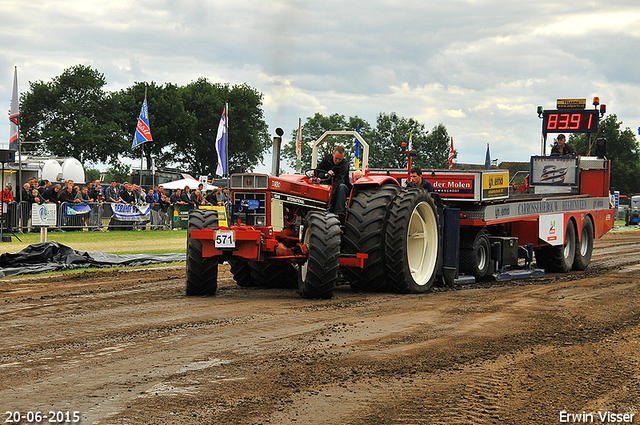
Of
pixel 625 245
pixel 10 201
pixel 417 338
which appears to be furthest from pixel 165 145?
pixel 417 338

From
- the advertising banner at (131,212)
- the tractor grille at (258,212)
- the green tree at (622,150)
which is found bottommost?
the advertising banner at (131,212)

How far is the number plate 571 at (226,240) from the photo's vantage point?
912 cm

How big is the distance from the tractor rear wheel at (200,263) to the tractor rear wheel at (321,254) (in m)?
1.23

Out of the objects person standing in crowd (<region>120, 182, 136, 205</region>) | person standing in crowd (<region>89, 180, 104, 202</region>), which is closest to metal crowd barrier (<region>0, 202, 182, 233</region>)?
person standing in crowd (<region>89, 180, 104, 202</region>)

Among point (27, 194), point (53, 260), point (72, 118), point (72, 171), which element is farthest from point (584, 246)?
point (72, 118)

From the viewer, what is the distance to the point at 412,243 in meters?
11.1

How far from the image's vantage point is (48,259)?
13883 millimetres

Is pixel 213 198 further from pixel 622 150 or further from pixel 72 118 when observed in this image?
pixel 622 150

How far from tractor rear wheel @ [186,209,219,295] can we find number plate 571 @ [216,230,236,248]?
402 millimetres

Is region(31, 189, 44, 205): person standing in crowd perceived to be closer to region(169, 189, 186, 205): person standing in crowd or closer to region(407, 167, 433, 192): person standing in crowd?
region(169, 189, 186, 205): person standing in crowd

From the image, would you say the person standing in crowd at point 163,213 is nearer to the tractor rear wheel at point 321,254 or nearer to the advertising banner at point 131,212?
the advertising banner at point 131,212

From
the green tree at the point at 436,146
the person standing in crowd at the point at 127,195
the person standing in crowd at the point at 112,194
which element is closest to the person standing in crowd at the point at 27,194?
the person standing in crowd at the point at 112,194

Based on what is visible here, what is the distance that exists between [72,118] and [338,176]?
59284 mm

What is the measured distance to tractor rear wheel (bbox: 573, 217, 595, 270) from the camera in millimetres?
15305
